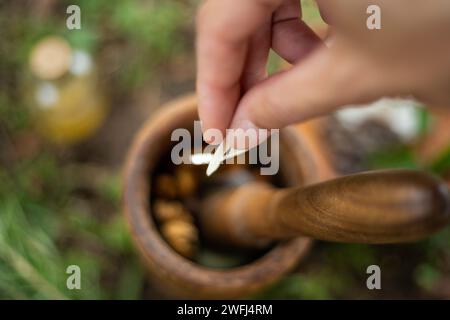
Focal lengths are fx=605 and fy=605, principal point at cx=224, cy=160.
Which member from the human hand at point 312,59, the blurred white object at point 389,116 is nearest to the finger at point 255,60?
the human hand at point 312,59

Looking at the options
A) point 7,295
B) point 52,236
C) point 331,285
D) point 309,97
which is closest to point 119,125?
point 52,236

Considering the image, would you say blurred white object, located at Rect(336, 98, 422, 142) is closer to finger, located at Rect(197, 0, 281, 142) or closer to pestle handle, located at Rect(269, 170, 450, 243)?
finger, located at Rect(197, 0, 281, 142)

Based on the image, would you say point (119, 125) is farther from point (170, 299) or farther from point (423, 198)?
point (423, 198)

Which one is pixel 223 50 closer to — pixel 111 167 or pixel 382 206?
pixel 382 206

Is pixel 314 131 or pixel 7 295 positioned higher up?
pixel 314 131

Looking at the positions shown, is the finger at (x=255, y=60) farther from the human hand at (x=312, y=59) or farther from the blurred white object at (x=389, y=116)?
the blurred white object at (x=389, y=116)
